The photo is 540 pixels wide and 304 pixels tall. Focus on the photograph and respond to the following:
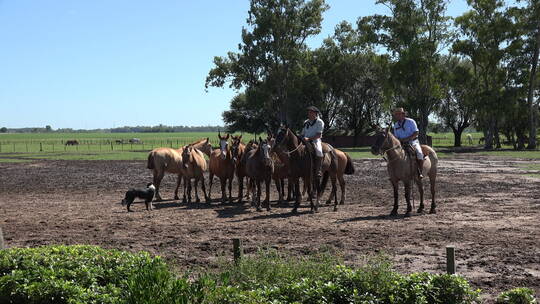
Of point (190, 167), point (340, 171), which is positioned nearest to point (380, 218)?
point (340, 171)

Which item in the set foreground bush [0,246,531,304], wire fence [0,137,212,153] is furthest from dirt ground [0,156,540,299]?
wire fence [0,137,212,153]

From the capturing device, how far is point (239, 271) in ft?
24.4

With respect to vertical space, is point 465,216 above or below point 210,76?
below

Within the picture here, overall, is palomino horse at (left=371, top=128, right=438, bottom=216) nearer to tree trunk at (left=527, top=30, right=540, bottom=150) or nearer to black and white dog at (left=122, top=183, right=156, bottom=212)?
black and white dog at (left=122, top=183, right=156, bottom=212)

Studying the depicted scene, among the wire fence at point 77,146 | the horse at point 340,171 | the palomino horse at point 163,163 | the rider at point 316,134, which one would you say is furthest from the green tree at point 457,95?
the rider at point 316,134

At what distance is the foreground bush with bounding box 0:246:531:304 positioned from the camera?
224 inches

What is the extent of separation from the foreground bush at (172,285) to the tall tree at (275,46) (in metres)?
50.4

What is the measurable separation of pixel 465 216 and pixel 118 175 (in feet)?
63.5

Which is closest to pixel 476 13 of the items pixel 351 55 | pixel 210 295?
pixel 351 55

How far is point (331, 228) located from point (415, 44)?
146 ft

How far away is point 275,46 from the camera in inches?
2237

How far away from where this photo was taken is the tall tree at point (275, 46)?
184 feet

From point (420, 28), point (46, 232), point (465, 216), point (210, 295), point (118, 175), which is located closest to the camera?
point (210, 295)

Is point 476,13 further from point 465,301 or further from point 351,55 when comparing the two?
point 465,301
